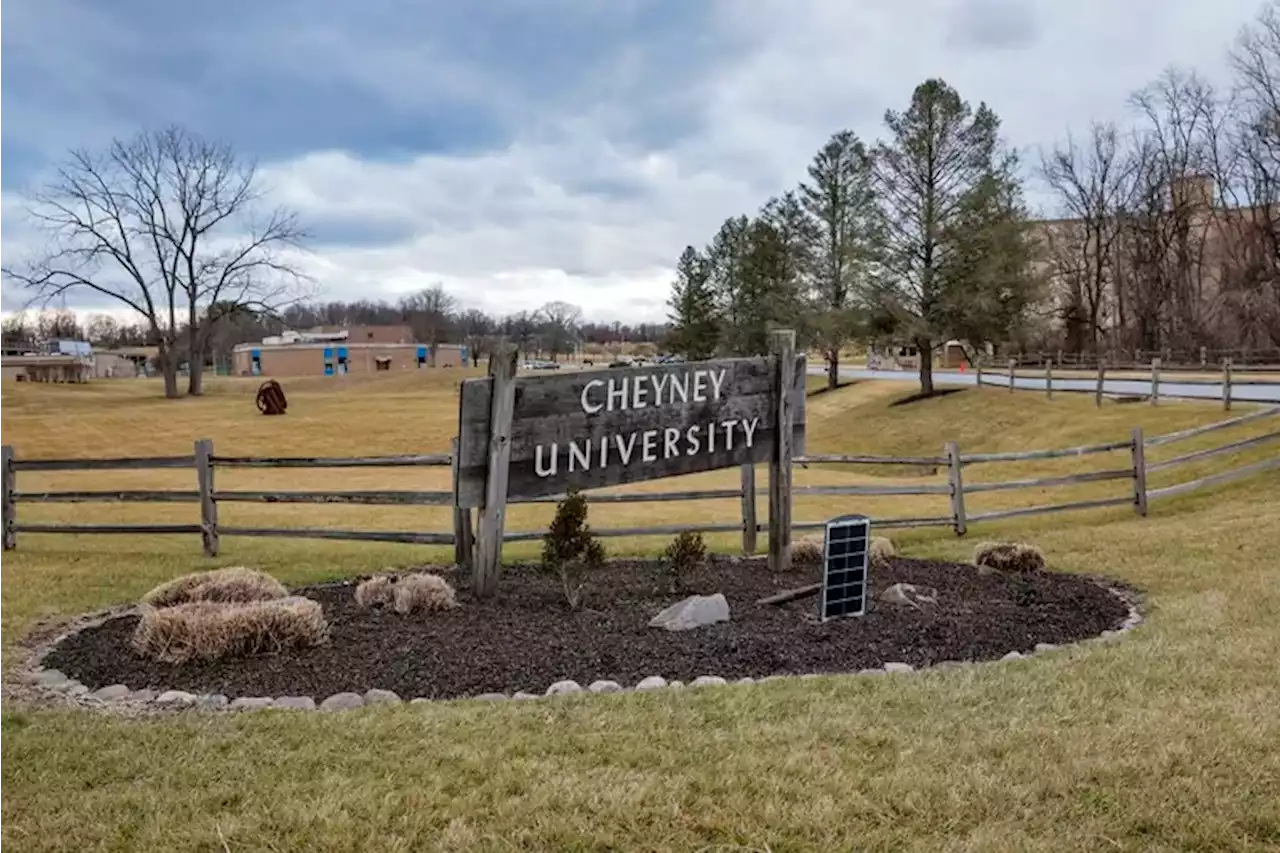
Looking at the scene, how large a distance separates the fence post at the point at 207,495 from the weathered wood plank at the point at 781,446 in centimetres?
575

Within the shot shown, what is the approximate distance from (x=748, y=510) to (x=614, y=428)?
258 cm

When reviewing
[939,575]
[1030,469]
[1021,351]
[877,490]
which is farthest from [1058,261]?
[939,575]

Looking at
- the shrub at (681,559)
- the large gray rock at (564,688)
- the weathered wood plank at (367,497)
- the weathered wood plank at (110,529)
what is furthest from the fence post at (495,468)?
the weathered wood plank at (110,529)

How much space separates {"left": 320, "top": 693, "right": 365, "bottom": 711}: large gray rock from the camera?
15.1 feet

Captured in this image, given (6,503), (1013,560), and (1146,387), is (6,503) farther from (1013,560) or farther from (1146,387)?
(1146,387)

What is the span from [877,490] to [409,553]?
17.6 feet

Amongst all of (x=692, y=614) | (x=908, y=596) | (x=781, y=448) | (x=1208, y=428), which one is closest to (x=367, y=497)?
(x=781, y=448)

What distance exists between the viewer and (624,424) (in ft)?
24.5

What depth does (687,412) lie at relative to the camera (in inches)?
310

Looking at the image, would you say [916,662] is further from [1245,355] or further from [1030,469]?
[1245,355]

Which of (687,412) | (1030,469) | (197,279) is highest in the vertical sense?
(197,279)

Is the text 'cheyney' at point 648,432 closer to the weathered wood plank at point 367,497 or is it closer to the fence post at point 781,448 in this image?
the fence post at point 781,448

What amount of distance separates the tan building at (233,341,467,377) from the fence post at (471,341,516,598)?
79.9 m

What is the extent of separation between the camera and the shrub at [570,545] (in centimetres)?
671
